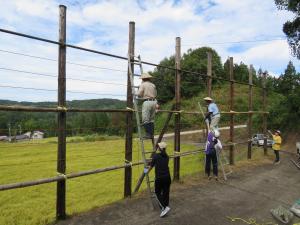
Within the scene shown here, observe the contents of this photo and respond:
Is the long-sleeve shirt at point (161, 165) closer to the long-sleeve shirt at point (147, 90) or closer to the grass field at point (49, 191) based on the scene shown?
the long-sleeve shirt at point (147, 90)

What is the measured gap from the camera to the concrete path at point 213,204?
6270 millimetres

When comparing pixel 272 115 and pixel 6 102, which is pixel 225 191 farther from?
pixel 272 115

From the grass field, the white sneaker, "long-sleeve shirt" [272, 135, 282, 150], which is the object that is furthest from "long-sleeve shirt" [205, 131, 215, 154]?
"long-sleeve shirt" [272, 135, 282, 150]

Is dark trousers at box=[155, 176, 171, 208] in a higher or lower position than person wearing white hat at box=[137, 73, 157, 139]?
lower

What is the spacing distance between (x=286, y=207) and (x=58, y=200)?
196 inches

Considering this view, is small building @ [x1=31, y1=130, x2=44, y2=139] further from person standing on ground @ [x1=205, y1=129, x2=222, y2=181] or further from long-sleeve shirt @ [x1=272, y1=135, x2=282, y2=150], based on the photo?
long-sleeve shirt @ [x1=272, y1=135, x2=282, y2=150]

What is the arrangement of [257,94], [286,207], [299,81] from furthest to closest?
1. [257,94]
2. [299,81]
3. [286,207]

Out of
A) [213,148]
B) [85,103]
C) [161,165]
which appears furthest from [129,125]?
[213,148]

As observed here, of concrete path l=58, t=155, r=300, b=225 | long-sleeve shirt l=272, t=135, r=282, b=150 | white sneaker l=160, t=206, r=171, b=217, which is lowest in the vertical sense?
concrete path l=58, t=155, r=300, b=225

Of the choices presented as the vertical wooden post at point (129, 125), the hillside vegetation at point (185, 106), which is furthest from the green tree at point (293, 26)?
the vertical wooden post at point (129, 125)

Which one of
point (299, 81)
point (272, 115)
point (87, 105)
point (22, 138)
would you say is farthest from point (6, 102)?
point (299, 81)

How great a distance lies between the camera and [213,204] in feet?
24.2

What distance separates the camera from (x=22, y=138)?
630 cm

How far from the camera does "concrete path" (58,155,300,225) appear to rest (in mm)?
6270
